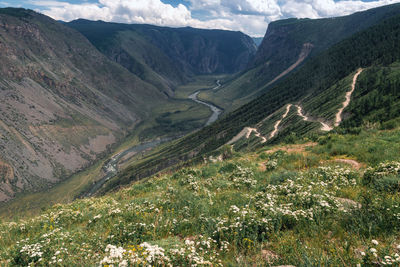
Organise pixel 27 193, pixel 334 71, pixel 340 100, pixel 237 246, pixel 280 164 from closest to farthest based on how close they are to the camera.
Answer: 1. pixel 237 246
2. pixel 280 164
3. pixel 340 100
4. pixel 334 71
5. pixel 27 193

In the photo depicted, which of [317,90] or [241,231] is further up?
[241,231]

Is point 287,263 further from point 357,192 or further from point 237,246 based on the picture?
point 357,192

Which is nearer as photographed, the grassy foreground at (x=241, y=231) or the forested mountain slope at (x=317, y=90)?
the grassy foreground at (x=241, y=231)

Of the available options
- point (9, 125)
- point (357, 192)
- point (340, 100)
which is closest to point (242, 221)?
point (357, 192)

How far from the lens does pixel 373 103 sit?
56.0 meters

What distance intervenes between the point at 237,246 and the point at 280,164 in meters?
12.8

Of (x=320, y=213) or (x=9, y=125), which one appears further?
(x=9, y=125)

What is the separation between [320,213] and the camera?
800 centimetres

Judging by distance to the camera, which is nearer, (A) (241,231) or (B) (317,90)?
(A) (241,231)

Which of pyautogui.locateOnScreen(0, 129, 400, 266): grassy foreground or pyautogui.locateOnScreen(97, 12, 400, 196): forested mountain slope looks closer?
pyautogui.locateOnScreen(0, 129, 400, 266): grassy foreground

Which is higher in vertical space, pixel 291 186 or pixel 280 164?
pixel 291 186

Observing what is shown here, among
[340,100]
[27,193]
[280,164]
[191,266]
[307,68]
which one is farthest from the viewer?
[307,68]

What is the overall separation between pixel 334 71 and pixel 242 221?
157m

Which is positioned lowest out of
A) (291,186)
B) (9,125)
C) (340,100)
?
(9,125)
